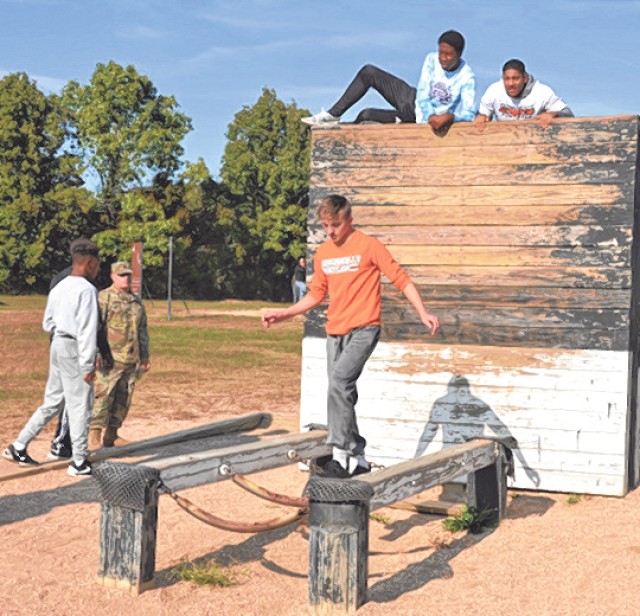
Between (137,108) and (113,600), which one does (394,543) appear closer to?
(113,600)

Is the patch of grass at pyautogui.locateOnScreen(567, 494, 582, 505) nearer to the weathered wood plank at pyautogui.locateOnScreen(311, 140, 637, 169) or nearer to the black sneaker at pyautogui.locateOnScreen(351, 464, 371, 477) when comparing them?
the black sneaker at pyautogui.locateOnScreen(351, 464, 371, 477)

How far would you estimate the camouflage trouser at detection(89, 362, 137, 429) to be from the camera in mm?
9523

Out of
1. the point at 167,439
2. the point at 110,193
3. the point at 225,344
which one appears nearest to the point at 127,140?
the point at 110,193

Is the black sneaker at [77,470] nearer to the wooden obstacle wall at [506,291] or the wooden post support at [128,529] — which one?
the wooden obstacle wall at [506,291]

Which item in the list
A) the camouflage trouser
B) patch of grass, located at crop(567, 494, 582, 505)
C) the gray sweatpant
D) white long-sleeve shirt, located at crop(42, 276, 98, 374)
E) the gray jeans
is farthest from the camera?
the camouflage trouser

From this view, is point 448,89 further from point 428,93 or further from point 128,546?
point 128,546

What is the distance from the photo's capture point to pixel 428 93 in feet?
27.5

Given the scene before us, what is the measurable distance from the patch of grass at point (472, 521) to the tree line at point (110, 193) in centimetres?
4169

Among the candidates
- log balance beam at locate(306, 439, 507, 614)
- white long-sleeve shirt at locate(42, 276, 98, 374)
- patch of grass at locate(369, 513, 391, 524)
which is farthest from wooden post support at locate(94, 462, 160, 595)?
white long-sleeve shirt at locate(42, 276, 98, 374)

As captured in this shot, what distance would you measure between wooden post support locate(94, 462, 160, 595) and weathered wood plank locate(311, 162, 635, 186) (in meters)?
3.72

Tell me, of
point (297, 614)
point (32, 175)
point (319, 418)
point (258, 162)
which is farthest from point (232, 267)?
point (297, 614)

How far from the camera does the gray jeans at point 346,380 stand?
6.65 meters

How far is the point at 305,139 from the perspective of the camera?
59.5m

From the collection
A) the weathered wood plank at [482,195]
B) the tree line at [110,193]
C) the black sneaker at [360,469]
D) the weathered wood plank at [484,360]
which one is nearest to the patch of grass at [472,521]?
the black sneaker at [360,469]
